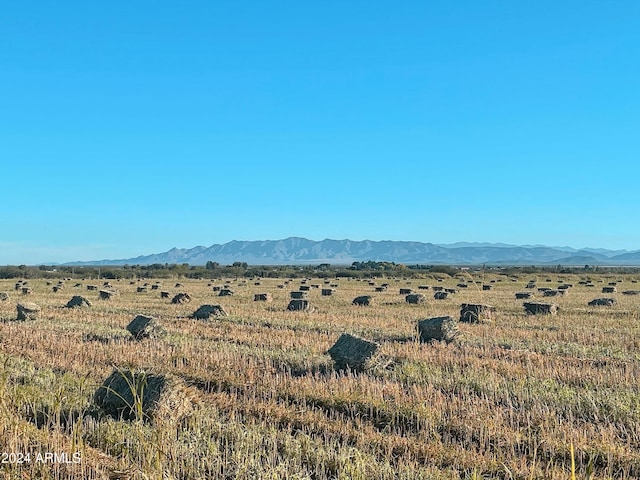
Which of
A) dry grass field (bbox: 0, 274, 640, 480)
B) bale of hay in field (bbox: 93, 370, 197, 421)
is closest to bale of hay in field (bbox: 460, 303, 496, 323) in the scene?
dry grass field (bbox: 0, 274, 640, 480)

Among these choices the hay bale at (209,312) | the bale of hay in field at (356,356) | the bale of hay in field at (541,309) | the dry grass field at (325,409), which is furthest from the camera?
the bale of hay in field at (541,309)

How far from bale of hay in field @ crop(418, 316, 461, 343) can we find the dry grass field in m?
0.43

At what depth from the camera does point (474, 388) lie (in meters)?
9.83

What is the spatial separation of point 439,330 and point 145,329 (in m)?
7.73

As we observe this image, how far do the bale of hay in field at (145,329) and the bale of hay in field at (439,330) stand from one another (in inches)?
279

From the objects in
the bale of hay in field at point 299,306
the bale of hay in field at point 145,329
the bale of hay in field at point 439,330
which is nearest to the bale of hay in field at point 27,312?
the bale of hay in field at point 145,329

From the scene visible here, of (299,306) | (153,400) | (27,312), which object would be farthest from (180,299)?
(153,400)

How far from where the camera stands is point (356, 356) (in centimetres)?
1138

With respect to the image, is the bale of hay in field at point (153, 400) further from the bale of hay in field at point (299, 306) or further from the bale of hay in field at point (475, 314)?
the bale of hay in field at point (299, 306)

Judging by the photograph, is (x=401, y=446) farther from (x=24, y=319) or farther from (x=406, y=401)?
(x=24, y=319)

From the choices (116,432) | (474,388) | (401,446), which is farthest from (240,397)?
(474,388)

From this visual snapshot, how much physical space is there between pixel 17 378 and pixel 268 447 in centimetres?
576

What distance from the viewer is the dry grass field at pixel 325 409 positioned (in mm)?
6113

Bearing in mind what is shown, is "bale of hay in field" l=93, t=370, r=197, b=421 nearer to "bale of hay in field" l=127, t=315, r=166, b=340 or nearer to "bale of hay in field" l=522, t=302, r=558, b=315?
"bale of hay in field" l=127, t=315, r=166, b=340
